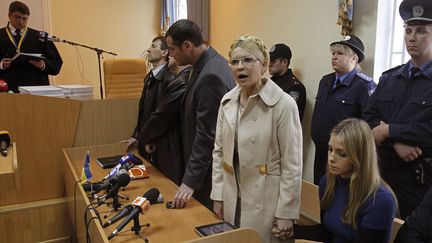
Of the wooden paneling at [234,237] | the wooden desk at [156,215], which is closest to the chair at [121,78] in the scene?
the wooden desk at [156,215]

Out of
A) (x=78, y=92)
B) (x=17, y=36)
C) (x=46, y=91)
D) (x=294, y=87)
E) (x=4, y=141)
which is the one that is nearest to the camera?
(x=4, y=141)

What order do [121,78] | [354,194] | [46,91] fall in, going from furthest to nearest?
[121,78], [46,91], [354,194]

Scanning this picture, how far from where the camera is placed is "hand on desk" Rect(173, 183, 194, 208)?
5.80 feet

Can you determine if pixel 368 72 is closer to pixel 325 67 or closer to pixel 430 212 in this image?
pixel 325 67

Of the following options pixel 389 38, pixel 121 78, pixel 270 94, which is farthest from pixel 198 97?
pixel 121 78

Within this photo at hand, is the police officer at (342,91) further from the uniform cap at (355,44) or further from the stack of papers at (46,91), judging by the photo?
the stack of papers at (46,91)

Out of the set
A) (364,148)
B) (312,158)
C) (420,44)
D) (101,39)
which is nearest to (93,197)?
(364,148)

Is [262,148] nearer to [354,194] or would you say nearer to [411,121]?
[354,194]

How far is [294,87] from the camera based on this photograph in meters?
3.26

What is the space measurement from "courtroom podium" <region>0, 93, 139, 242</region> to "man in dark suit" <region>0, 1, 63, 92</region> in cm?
106

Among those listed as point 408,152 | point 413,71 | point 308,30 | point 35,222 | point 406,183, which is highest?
point 308,30

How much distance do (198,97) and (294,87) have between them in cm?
154

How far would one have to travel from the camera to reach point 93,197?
183cm

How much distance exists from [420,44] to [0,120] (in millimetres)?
2489
